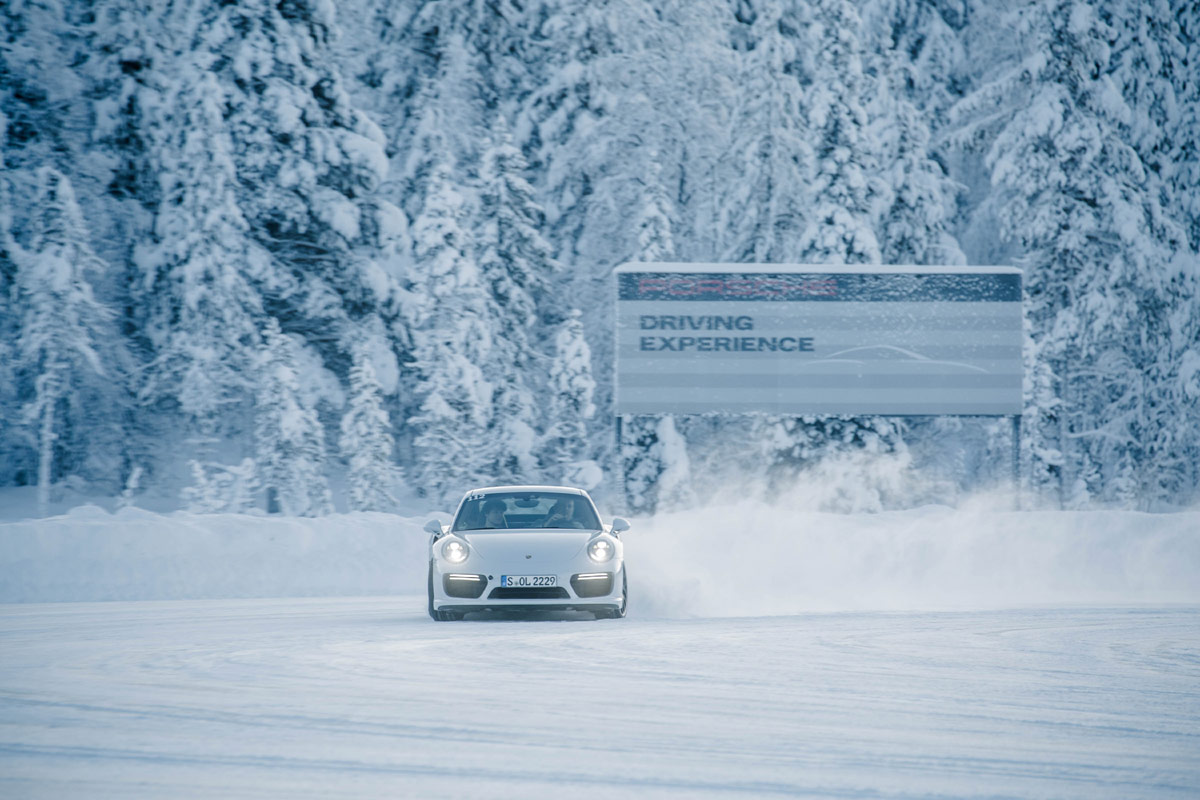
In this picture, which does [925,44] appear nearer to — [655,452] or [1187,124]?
[1187,124]

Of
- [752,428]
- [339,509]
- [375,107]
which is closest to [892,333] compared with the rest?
[752,428]

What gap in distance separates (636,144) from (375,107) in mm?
8058

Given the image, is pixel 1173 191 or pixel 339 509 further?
pixel 1173 191

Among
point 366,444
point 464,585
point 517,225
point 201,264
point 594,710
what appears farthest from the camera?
point 517,225

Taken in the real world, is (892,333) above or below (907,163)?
below

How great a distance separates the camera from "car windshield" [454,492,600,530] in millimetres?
14961

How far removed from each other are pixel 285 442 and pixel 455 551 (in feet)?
70.6

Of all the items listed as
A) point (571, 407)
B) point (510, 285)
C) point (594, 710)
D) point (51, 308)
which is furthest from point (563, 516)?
point (510, 285)

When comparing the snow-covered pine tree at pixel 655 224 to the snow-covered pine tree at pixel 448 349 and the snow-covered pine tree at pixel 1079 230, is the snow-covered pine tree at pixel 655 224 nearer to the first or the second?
the snow-covered pine tree at pixel 448 349

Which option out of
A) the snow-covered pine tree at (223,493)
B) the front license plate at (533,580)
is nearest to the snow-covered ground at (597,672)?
the front license plate at (533,580)

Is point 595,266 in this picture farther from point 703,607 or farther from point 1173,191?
point 703,607

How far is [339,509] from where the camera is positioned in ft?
132

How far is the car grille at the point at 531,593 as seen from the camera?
13.6 meters

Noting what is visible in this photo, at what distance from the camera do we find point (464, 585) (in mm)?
13719
